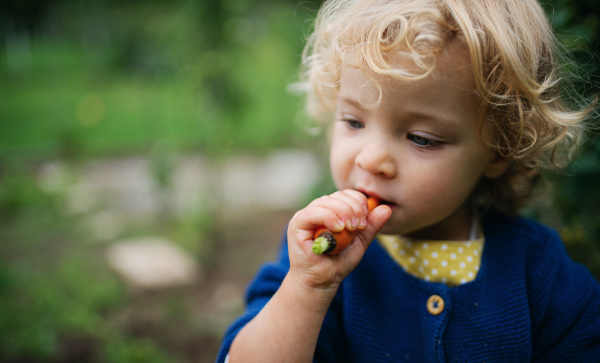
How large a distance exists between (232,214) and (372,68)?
12.4ft

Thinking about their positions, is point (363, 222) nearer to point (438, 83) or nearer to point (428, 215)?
point (428, 215)

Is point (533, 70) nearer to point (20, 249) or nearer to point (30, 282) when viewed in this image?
point (30, 282)

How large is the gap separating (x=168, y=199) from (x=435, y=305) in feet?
12.0

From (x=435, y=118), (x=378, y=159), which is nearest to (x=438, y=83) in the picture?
(x=435, y=118)

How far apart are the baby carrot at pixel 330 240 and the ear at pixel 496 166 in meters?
0.55

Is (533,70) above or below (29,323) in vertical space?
above

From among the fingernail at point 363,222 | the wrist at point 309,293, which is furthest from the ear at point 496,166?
the wrist at point 309,293

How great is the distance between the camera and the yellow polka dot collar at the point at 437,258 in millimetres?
1269

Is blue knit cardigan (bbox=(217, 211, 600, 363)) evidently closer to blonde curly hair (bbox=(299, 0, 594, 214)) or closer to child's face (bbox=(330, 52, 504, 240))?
child's face (bbox=(330, 52, 504, 240))

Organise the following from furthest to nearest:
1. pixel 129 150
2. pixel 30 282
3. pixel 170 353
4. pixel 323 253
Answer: pixel 129 150 < pixel 30 282 < pixel 170 353 < pixel 323 253

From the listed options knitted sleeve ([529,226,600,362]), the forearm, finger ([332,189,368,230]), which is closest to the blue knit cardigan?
knitted sleeve ([529,226,600,362])

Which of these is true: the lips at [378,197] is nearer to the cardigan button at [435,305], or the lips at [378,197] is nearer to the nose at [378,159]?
the nose at [378,159]

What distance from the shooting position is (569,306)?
1.25 metres

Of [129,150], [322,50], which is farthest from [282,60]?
[322,50]
